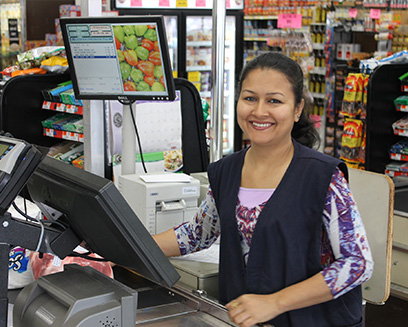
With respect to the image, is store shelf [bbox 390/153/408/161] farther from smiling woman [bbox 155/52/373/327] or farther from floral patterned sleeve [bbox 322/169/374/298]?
floral patterned sleeve [bbox 322/169/374/298]

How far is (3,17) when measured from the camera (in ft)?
28.5

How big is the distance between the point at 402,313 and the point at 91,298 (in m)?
2.29

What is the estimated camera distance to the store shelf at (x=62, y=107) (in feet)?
13.6

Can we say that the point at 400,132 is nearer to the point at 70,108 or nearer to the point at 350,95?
the point at 350,95

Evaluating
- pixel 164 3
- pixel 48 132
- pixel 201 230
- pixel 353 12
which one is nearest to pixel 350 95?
pixel 353 12

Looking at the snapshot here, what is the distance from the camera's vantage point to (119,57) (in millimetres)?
2936

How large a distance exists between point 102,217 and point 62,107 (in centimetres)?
308

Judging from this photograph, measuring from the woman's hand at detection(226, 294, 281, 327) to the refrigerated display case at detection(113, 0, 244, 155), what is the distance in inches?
203

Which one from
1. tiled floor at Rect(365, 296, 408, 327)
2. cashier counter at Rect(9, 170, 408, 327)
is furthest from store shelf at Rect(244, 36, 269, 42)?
tiled floor at Rect(365, 296, 408, 327)

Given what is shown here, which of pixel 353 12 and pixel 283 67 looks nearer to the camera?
pixel 283 67

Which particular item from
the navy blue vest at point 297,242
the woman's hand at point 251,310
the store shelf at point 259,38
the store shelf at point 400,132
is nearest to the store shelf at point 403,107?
the store shelf at point 400,132

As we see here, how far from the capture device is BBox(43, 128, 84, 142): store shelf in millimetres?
4195

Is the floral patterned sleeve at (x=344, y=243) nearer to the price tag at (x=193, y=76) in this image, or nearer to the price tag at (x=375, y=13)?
the price tag at (x=375, y=13)

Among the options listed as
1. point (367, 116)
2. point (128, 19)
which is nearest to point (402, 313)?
point (128, 19)
